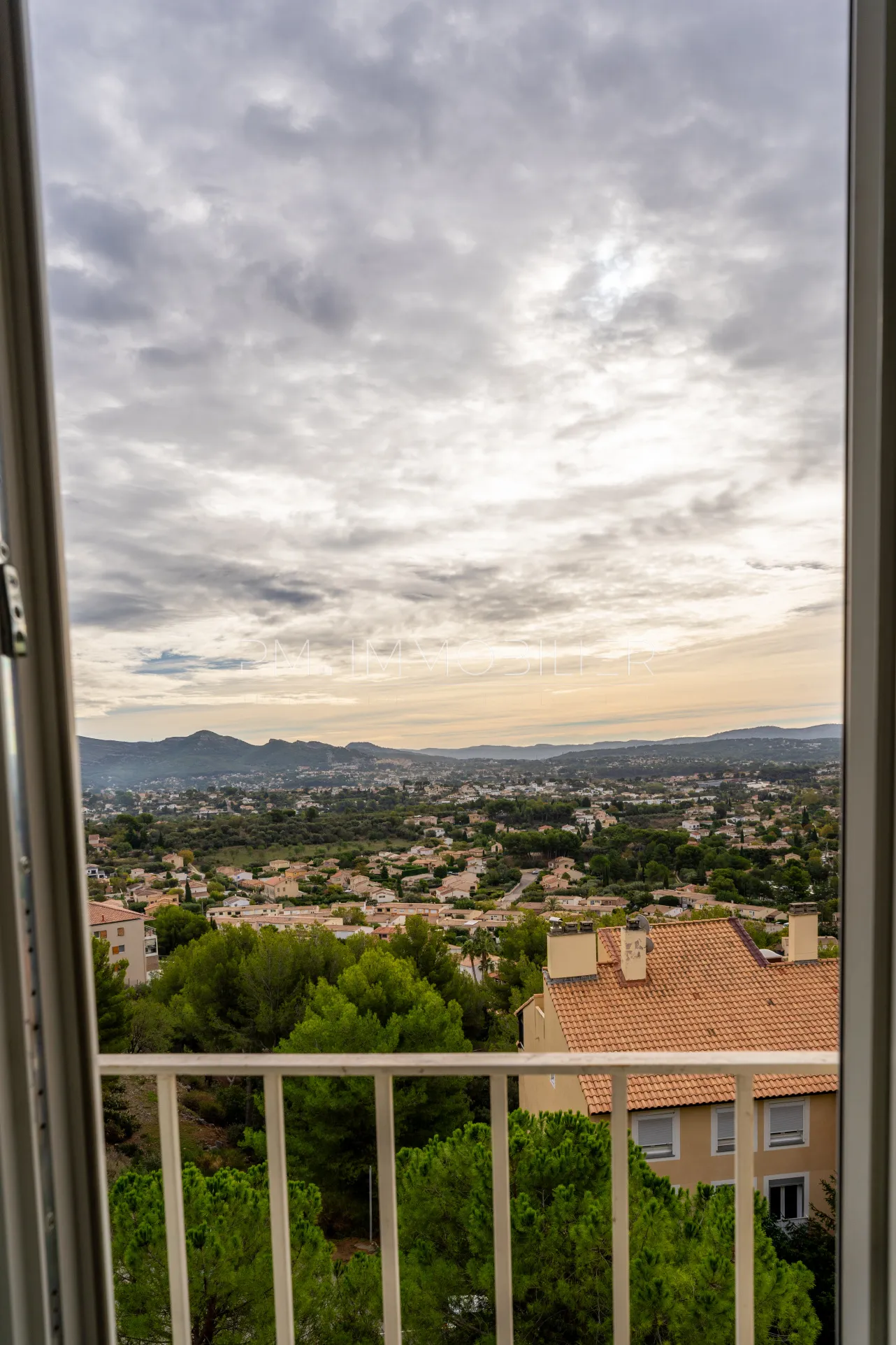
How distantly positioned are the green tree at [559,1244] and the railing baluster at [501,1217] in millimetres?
106

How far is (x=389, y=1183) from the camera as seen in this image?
1.25 meters

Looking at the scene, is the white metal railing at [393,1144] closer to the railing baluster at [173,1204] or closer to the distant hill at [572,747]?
the railing baluster at [173,1204]

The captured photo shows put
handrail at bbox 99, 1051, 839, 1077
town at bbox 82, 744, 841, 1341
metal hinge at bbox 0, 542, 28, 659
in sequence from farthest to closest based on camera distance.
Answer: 1. town at bbox 82, 744, 841, 1341
2. handrail at bbox 99, 1051, 839, 1077
3. metal hinge at bbox 0, 542, 28, 659

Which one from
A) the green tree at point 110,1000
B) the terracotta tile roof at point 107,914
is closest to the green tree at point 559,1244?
the green tree at point 110,1000

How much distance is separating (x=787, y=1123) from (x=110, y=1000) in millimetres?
1236

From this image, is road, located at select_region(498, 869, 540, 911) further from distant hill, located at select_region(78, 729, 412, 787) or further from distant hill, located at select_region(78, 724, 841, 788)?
distant hill, located at select_region(78, 729, 412, 787)

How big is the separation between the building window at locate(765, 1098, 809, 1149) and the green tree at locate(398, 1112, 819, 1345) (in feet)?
0.42

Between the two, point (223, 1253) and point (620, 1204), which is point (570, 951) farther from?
point (223, 1253)

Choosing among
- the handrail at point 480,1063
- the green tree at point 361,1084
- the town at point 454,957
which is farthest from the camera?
the green tree at point 361,1084

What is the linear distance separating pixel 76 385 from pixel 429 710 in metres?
0.84

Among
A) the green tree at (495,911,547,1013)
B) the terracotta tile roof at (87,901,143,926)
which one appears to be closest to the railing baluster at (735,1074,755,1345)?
the green tree at (495,911,547,1013)

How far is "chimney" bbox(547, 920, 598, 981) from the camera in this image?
1.36m

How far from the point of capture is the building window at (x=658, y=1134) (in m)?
1.39

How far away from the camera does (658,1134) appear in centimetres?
140
